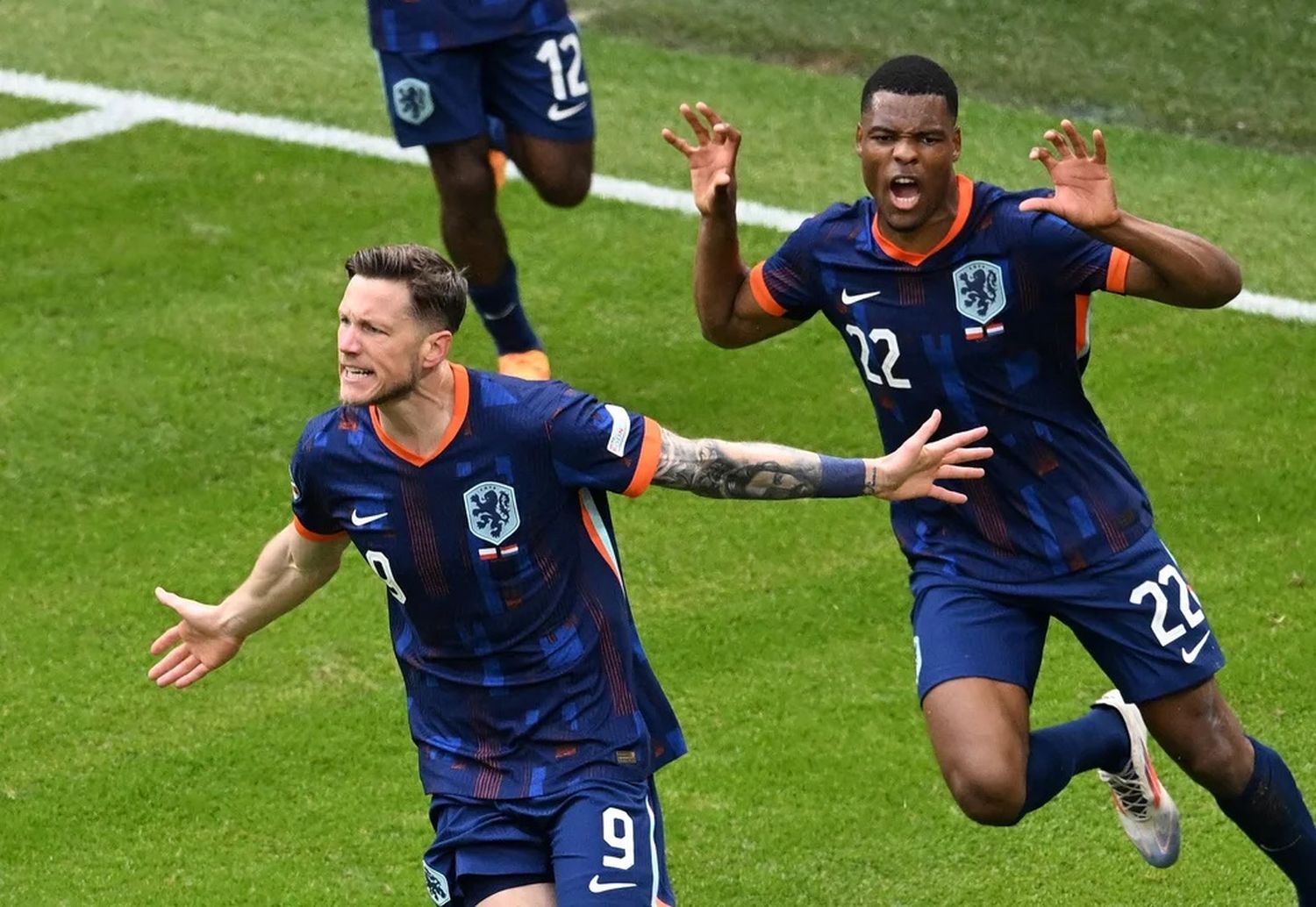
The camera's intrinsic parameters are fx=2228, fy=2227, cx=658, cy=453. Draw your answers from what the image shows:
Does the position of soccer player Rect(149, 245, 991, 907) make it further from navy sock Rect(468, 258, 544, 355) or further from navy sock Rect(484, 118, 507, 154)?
navy sock Rect(484, 118, 507, 154)

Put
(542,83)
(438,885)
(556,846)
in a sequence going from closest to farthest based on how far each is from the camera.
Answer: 1. (556,846)
2. (438,885)
3. (542,83)

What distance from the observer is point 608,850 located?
5.16 metres

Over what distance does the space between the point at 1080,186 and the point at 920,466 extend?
0.80 m

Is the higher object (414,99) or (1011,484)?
(1011,484)

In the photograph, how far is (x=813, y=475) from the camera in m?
5.40

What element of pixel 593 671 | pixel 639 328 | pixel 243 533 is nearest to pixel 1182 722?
pixel 593 671

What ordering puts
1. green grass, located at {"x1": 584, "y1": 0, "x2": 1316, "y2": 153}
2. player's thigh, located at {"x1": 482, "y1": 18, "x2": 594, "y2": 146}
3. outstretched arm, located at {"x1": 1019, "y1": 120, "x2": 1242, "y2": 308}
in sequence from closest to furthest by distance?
outstretched arm, located at {"x1": 1019, "y1": 120, "x2": 1242, "y2": 308} → player's thigh, located at {"x1": 482, "y1": 18, "x2": 594, "y2": 146} → green grass, located at {"x1": 584, "y1": 0, "x2": 1316, "y2": 153}

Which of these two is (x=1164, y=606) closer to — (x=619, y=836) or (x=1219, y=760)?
(x=1219, y=760)

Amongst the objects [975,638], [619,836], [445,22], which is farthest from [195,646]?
[445,22]

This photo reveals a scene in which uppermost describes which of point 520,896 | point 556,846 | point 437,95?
point 437,95

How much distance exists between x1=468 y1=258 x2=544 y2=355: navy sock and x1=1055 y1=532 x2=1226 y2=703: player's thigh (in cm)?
383

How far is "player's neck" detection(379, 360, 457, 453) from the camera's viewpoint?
17.2ft

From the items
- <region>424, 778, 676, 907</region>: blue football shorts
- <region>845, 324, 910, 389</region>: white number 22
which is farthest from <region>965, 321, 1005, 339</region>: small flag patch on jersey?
<region>424, 778, 676, 907</region>: blue football shorts

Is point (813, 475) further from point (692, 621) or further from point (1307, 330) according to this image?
point (1307, 330)
